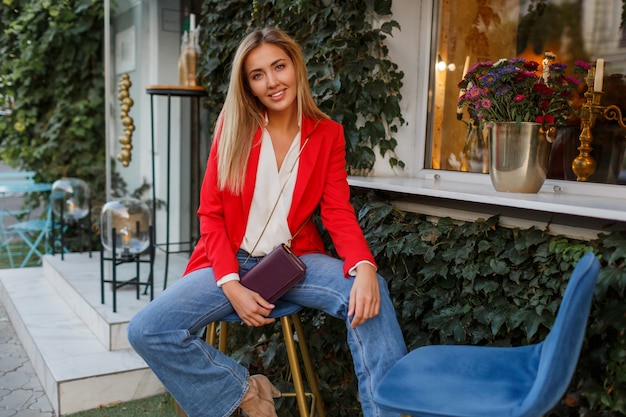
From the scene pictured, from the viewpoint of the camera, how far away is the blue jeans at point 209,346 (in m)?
1.70

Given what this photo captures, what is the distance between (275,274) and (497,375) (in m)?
0.69

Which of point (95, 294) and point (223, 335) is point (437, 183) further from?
point (95, 294)

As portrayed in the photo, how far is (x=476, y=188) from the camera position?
83.7 inches

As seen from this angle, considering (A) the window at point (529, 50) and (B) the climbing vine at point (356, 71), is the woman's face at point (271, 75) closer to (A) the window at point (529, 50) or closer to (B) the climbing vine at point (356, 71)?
(B) the climbing vine at point (356, 71)

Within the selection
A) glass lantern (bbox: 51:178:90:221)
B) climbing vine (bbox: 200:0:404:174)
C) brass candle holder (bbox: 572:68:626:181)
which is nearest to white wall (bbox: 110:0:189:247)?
glass lantern (bbox: 51:178:90:221)

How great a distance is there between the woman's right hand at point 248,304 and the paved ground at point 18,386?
1.40 meters

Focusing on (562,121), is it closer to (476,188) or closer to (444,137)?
(476,188)

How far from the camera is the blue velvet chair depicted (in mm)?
1162

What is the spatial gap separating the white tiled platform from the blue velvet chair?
181 centimetres

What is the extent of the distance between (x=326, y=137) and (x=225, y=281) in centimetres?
54

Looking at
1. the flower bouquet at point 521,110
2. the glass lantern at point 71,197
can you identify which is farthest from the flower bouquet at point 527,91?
the glass lantern at point 71,197

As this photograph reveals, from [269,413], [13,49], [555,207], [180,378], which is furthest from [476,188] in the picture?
[13,49]

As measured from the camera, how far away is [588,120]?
78.4 inches

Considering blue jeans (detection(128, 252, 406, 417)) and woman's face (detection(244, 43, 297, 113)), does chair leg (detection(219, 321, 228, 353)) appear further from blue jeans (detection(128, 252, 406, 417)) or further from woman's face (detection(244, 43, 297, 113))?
woman's face (detection(244, 43, 297, 113))
